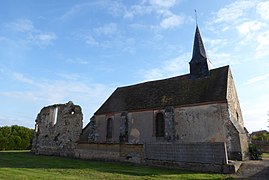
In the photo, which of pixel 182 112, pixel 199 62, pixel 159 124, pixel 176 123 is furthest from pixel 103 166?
pixel 199 62

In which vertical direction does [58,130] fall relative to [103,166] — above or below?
above

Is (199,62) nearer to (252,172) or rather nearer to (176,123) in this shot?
(176,123)

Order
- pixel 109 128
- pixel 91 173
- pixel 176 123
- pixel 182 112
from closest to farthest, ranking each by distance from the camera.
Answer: pixel 91 173 → pixel 182 112 → pixel 176 123 → pixel 109 128

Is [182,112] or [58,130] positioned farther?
[58,130]

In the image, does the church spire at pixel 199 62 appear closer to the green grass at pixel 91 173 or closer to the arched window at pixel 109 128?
the arched window at pixel 109 128

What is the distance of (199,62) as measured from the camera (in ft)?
77.2

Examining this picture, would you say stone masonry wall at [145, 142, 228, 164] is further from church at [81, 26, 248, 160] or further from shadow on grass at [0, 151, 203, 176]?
church at [81, 26, 248, 160]

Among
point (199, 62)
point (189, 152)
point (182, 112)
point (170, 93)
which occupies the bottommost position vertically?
point (189, 152)

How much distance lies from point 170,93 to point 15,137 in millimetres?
25754

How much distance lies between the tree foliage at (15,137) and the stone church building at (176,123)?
43.6 ft

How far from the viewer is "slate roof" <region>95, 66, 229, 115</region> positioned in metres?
19.7

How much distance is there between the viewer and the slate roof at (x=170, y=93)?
1973 cm

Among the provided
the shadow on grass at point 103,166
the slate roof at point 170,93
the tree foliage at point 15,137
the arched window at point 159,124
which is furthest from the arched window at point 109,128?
the tree foliage at point 15,137

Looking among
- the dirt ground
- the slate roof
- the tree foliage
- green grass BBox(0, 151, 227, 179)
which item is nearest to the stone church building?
the slate roof
